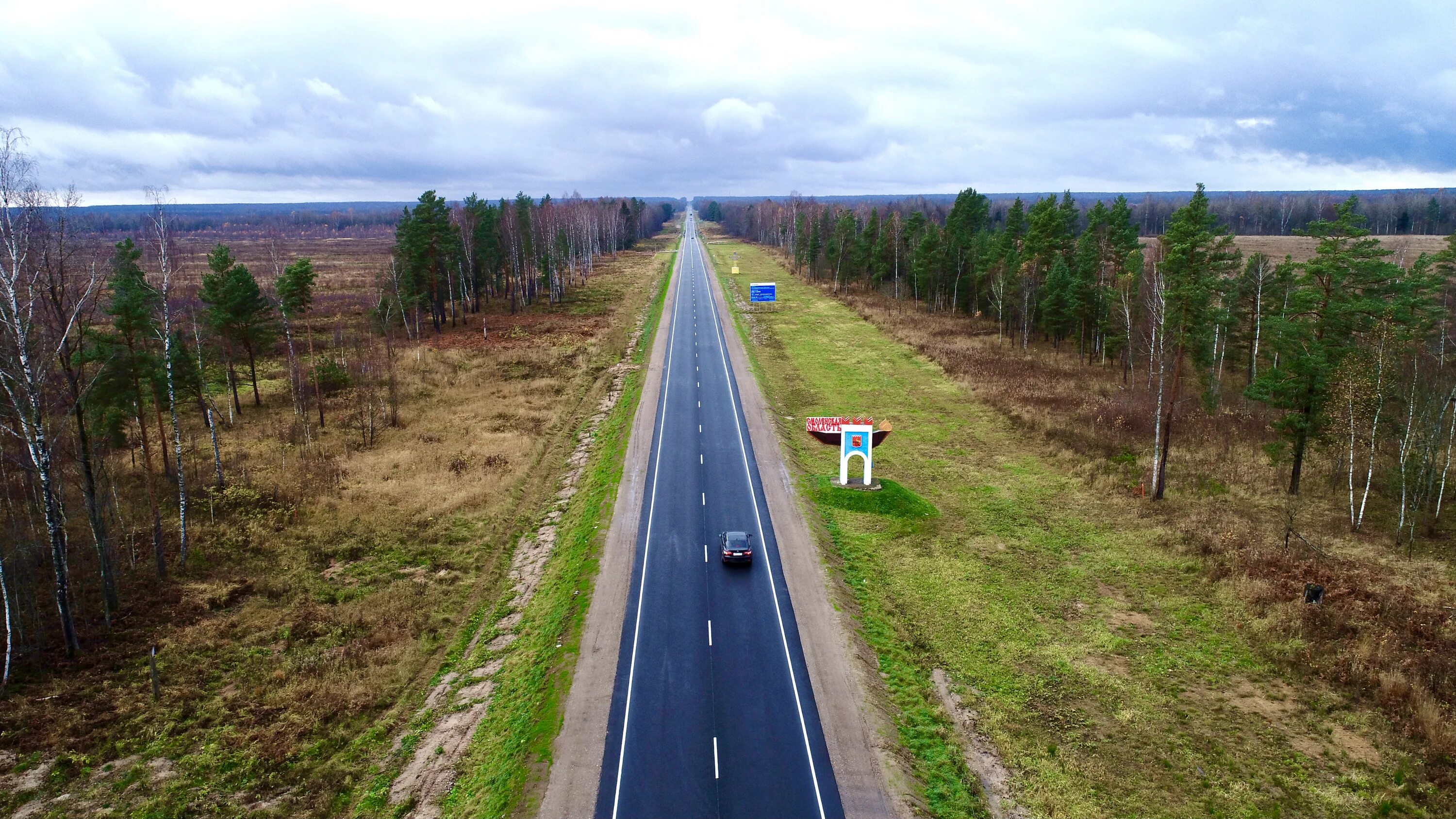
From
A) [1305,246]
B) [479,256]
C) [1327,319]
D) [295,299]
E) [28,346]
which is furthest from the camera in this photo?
[1305,246]

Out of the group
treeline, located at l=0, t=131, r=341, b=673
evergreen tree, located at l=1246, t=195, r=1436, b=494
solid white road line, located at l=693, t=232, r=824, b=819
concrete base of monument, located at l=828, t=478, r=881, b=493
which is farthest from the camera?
concrete base of monument, located at l=828, t=478, r=881, b=493

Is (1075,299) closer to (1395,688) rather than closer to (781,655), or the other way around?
(1395,688)

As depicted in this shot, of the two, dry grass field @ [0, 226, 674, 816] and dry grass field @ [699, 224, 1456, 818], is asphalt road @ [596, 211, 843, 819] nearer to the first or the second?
dry grass field @ [699, 224, 1456, 818]

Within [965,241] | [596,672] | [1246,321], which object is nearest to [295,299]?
[596,672]

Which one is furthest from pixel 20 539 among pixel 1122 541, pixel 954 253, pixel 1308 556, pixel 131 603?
pixel 954 253

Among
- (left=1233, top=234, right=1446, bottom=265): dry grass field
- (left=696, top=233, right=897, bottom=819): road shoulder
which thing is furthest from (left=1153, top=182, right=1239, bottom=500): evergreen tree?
(left=1233, top=234, right=1446, bottom=265): dry grass field

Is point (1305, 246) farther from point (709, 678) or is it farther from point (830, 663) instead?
point (709, 678)
